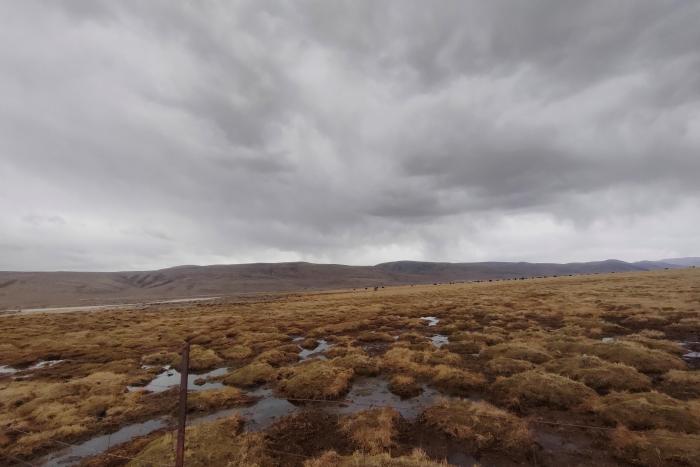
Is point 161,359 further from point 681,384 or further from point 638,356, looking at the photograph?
point 681,384

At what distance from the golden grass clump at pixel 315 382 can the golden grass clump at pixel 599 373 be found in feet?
45.3

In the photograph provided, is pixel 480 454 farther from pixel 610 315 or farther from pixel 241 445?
pixel 610 315

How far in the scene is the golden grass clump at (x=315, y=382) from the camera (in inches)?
821

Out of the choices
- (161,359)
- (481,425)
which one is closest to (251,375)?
(161,359)

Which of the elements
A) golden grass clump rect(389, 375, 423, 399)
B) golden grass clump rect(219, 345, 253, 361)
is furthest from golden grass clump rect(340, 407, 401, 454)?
golden grass clump rect(219, 345, 253, 361)

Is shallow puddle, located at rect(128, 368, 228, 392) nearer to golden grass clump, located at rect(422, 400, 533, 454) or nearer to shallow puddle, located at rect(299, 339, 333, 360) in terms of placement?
shallow puddle, located at rect(299, 339, 333, 360)

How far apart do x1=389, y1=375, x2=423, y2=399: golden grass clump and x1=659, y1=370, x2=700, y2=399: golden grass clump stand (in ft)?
43.4

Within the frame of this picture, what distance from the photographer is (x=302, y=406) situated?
63.9ft

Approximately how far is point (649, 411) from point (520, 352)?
33.2 feet

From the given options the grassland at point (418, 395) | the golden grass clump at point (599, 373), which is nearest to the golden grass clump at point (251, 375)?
the grassland at point (418, 395)

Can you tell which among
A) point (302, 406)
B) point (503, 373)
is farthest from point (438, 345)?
point (302, 406)

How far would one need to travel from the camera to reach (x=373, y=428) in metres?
15.6

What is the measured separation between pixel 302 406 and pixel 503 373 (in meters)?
13.4

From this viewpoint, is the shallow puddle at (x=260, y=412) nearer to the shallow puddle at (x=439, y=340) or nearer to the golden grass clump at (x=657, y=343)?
the shallow puddle at (x=439, y=340)
